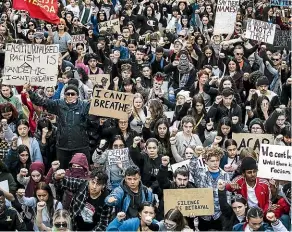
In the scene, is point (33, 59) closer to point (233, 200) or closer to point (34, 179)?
point (34, 179)

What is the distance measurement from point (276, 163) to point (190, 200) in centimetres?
107

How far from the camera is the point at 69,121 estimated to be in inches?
342

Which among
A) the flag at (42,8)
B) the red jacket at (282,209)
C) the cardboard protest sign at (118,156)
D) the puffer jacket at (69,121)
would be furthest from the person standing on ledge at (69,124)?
the flag at (42,8)

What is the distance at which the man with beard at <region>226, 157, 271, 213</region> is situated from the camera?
24.2 feet

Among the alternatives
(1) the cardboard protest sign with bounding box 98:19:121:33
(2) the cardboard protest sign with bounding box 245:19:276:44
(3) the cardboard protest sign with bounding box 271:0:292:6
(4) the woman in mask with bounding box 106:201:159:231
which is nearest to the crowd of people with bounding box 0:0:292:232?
(4) the woman in mask with bounding box 106:201:159:231

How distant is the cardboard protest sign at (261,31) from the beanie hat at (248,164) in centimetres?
549

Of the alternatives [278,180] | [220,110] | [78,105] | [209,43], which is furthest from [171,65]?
[278,180]

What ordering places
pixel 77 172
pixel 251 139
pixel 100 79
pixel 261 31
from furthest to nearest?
pixel 261 31
pixel 100 79
pixel 251 139
pixel 77 172

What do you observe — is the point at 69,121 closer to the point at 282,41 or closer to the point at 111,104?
the point at 111,104

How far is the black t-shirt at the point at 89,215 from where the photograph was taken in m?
7.02

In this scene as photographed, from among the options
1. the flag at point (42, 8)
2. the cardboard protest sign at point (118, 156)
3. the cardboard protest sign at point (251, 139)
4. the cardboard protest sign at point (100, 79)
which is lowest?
the cardboard protest sign at point (118, 156)

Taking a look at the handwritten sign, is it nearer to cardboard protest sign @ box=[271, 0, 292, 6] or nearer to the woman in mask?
cardboard protest sign @ box=[271, 0, 292, 6]

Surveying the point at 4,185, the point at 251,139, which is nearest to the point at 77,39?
the point at 251,139

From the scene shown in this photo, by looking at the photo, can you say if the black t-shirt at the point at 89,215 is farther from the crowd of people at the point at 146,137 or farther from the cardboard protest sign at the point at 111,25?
the cardboard protest sign at the point at 111,25
